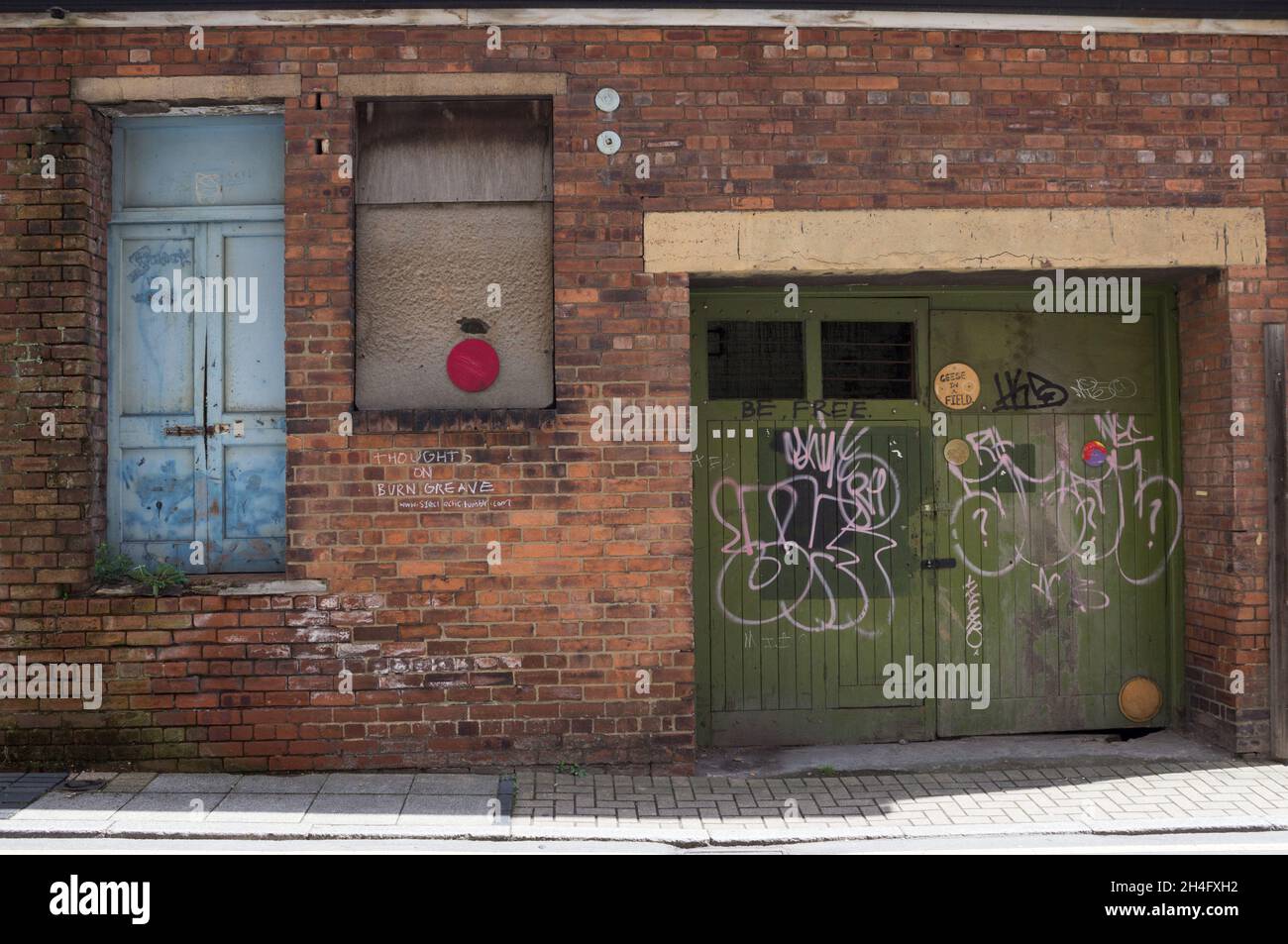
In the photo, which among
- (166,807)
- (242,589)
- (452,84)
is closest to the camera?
(166,807)

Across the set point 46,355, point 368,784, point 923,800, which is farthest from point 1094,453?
point 46,355

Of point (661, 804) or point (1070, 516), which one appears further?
point (1070, 516)

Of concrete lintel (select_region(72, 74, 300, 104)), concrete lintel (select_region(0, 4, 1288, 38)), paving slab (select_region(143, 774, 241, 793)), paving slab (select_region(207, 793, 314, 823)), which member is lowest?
paving slab (select_region(207, 793, 314, 823))

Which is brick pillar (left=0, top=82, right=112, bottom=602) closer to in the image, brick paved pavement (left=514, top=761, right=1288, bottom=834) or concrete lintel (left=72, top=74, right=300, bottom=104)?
concrete lintel (left=72, top=74, right=300, bottom=104)

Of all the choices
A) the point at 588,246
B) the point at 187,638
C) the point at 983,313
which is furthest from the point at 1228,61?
the point at 187,638

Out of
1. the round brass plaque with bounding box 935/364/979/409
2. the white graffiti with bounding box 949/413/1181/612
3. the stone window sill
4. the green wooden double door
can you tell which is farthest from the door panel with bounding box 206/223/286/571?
the white graffiti with bounding box 949/413/1181/612

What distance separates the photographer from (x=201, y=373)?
5988 millimetres

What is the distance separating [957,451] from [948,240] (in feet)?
4.51

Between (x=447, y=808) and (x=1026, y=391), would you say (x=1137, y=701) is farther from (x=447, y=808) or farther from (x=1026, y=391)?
(x=447, y=808)

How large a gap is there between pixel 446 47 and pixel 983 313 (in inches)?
144

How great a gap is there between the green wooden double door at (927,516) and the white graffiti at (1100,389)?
10 millimetres

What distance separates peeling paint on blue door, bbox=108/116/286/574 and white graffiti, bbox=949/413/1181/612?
4.29 metres

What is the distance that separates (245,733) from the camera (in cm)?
564

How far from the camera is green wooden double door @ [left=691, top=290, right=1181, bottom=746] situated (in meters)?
6.37
